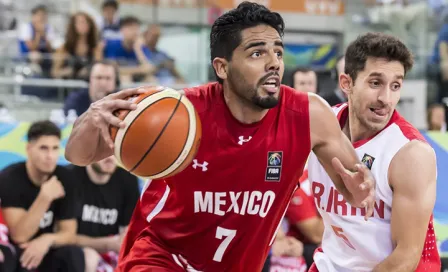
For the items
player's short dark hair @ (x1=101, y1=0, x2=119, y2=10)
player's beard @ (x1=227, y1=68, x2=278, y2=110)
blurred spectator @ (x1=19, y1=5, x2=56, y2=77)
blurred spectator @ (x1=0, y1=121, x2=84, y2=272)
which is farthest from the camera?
player's short dark hair @ (x1=101, y1=0, x2=119, y2=10)

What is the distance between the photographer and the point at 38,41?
1044 cm

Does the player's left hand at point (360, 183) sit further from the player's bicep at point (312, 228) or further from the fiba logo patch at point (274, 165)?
the player's bicep at point (312, 228)

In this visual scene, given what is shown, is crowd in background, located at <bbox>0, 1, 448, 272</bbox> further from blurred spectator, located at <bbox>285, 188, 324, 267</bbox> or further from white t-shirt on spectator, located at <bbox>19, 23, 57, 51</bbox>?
white t-shirt on spectator, located at <bbox>19, 23, 57, 51</bbox>

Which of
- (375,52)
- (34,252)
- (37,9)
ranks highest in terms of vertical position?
(375,52)

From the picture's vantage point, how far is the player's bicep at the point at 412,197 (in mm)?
3838

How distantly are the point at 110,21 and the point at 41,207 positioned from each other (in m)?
5.06

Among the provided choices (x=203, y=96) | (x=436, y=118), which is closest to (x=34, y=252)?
(x=203, y=96)

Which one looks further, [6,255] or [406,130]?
[6,255]

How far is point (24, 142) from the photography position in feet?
24.1

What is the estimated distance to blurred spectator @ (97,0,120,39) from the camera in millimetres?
10914

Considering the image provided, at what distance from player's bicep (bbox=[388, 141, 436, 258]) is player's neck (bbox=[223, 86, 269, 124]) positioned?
75cm

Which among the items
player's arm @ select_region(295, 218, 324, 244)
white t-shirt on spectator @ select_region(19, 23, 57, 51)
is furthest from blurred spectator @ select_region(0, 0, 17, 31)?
player's arm @ select_region(295, 218, 324, 244)

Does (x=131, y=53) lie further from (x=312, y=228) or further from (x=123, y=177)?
(x=312, y=228)

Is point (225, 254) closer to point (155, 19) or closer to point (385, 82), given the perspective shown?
point (385, 82)
